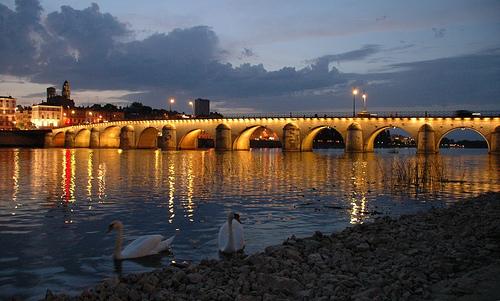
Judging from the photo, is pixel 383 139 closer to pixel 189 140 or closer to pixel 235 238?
pixel 189 140

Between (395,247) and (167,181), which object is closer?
(395,247)

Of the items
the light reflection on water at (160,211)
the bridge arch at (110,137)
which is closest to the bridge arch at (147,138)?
the bridge arch at (110,137)

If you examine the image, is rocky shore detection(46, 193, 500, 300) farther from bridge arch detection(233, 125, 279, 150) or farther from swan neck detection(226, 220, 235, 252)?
bridge arch detection(233, 125, 279, 150)

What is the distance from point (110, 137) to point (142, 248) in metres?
111

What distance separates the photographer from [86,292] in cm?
707

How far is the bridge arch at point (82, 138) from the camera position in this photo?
122 meters

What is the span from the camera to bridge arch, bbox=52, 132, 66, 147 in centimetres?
12656

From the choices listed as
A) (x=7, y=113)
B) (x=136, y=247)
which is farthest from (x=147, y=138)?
(x=136, y=247)

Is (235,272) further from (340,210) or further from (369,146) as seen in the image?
(369,146)

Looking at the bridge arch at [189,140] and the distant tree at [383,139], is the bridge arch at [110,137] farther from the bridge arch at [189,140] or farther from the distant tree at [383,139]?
the distant tree at [383,139]

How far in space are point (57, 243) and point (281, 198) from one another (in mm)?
10400

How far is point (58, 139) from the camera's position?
420 ft

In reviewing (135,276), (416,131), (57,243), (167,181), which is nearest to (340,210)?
(57,243)

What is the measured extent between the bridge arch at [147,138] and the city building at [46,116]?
60.1 m
